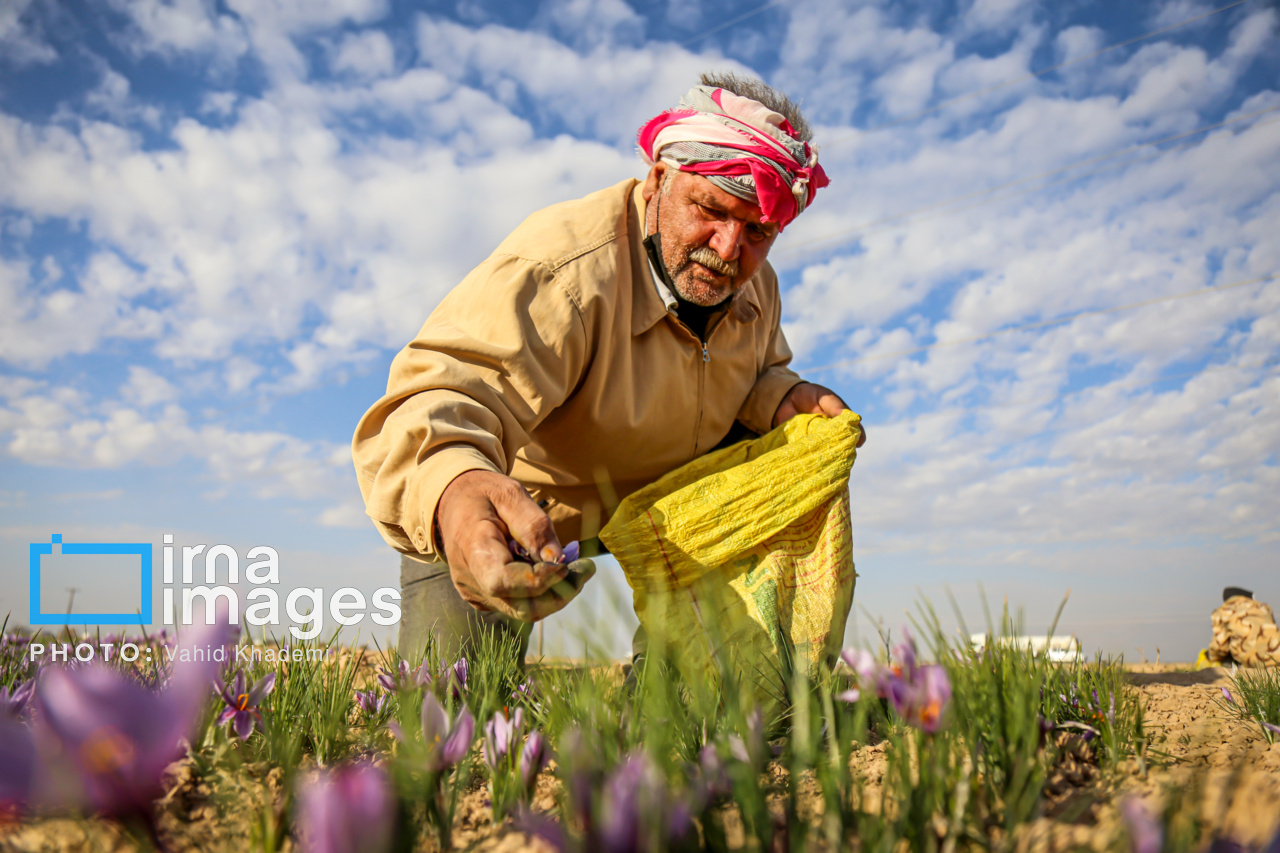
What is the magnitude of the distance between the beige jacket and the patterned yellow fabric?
4.93 m

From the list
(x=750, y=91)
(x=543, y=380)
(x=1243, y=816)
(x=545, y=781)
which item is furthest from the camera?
(x=750, y=91)

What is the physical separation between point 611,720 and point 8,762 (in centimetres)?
77

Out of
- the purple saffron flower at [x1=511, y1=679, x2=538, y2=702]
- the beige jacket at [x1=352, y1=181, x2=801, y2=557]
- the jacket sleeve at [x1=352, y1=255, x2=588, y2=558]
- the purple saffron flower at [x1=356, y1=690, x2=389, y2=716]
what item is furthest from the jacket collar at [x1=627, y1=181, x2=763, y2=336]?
the purple saffron flower at [x1=356, y1=690, x2=389, y2=716]

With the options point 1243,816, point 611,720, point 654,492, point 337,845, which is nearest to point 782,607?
point 654,492

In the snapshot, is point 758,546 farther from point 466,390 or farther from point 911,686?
point 911,686

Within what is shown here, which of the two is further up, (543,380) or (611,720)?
(543,380)

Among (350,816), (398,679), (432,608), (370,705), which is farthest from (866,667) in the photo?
(432,608)

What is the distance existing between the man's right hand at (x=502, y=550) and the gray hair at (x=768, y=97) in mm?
2526

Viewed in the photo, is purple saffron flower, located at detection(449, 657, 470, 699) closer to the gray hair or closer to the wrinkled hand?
the wrinkled hand

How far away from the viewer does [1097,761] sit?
1.51 metres

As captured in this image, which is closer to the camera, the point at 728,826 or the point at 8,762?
the point at 8,762

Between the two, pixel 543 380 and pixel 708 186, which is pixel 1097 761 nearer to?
pixel 543 380

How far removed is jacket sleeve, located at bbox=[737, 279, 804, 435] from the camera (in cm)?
366

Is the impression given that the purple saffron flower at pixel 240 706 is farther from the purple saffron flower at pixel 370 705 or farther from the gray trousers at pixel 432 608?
the gray trousers at pixel 432 608
